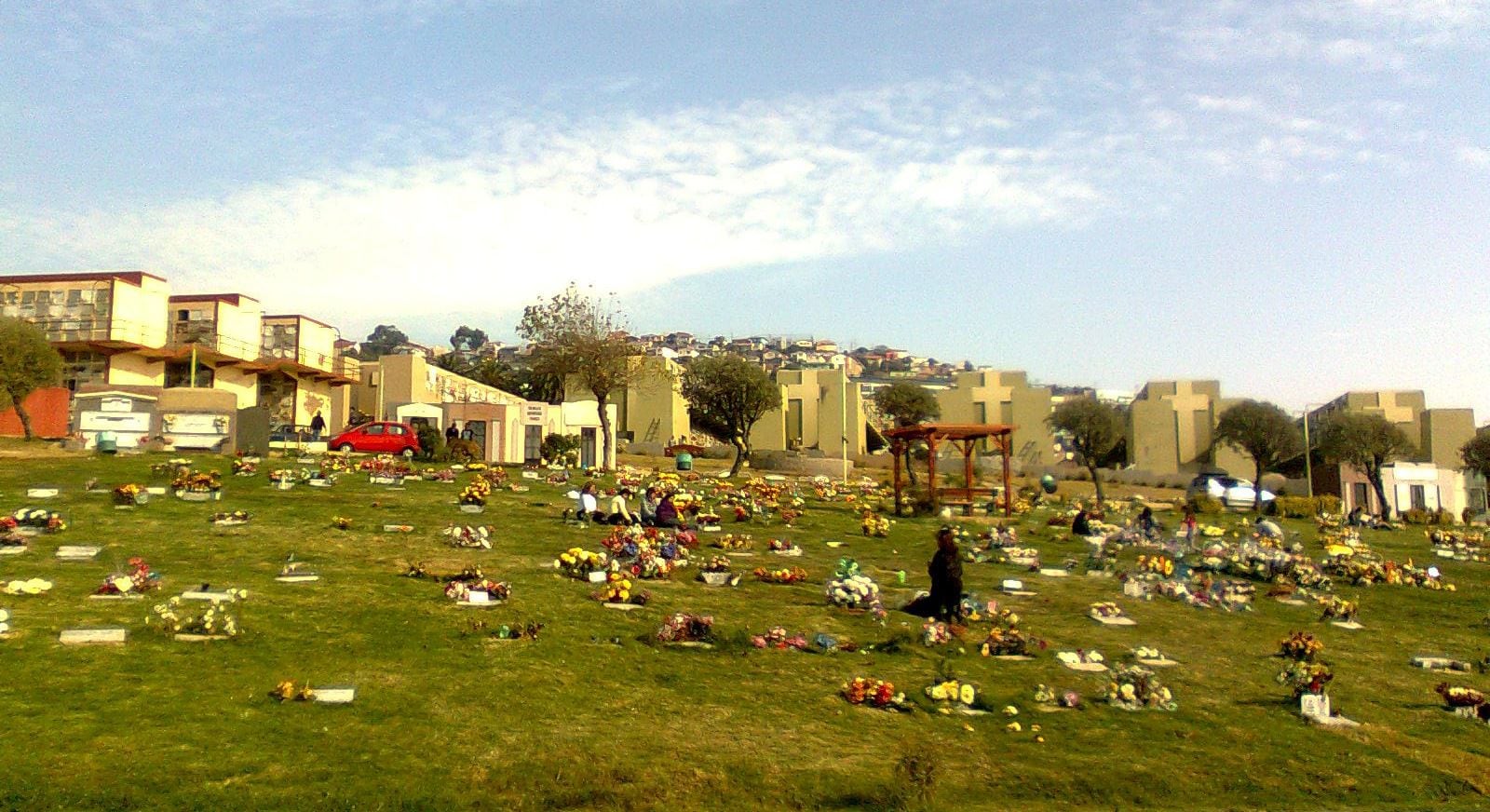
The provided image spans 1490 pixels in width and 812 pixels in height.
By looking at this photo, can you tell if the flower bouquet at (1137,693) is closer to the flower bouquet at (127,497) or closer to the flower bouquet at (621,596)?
the flower bouquet at (621,596)

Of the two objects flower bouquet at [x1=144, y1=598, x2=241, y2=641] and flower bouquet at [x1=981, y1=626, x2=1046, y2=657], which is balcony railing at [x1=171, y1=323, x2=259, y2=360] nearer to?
flower bouquet at [x1=144, y1=598, x2=241, y2=641]

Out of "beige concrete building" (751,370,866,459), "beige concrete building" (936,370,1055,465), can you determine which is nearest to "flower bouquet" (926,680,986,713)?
"beige concrete building" (751,370,866,459)

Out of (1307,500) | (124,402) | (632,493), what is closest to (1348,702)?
(632,493)

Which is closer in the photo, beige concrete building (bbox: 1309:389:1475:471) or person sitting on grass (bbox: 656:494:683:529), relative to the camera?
person sitting on grass (bbox: 656:494:683:529)

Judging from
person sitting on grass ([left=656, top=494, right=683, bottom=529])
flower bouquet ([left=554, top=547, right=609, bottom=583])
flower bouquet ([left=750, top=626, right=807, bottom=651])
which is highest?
person sitting on grass ([left=656, top=494, right=683, bottom=529])

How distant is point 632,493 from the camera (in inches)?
1264

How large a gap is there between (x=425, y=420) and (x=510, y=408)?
384 cm

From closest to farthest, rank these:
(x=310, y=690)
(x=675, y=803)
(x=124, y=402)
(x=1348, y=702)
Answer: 1. (x=675, y=803)
2. (x=310, y=690)
3. (x=1348, y=702)
4. (x=124, y=402)

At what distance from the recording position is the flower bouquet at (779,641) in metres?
15.2

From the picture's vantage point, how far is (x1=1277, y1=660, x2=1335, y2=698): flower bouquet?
1456cm

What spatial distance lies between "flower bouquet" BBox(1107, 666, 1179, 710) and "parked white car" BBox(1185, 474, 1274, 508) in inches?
1348

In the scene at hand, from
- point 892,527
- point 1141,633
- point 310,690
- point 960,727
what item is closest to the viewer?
point 310,690

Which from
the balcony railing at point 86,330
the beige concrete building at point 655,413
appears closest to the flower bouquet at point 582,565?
the balcony railing at point 86,330

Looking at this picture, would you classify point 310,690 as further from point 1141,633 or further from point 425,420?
point 425,420
